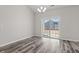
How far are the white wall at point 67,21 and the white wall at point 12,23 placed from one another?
1083 mm

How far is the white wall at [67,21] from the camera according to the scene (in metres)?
2.31

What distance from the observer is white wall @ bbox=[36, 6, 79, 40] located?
2.31m

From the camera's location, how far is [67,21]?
347 cm

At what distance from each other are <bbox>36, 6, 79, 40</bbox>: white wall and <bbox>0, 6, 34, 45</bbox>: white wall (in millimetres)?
1083

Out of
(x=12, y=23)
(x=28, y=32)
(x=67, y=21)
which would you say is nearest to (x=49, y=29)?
(x=28, y=32)

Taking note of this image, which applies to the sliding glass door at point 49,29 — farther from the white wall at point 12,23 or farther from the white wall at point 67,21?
the white wall at point 12,23

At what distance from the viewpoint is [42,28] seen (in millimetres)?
2135

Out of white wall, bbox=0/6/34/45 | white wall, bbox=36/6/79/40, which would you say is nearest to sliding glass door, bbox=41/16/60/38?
white wall, bbox=36/6/79/40

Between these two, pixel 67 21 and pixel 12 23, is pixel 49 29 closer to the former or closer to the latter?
pixel 67 21

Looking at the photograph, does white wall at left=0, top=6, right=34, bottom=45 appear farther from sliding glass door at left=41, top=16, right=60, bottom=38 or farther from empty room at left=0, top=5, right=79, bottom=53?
sliding glass door at left=41, top=16, right=60, bottom=38

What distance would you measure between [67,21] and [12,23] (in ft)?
7.19

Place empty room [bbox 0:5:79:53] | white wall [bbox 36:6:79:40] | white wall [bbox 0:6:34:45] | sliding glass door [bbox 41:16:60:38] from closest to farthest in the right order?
1. sliding glass door [bbox 41:16:60:38]
2. white wall [bbox 36:6:79:40]
3. empty room [bbox 0:5:79:53]
4. white wall [bbox 0:6:34:45]

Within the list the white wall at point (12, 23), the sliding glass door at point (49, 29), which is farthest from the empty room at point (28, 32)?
the sliding glass door at point (49, 29)

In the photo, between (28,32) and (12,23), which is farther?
(12,23)
